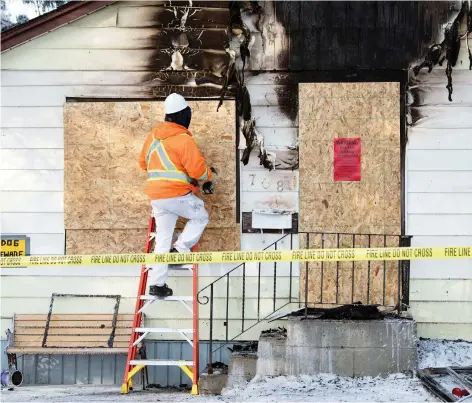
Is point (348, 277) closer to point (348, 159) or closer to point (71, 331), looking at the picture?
point (348, 159)

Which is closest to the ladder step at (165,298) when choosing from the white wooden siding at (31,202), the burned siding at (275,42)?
the white wooden siding at (31,202)

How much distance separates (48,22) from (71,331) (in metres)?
3.69

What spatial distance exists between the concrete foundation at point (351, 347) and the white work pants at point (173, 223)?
144 centimetres

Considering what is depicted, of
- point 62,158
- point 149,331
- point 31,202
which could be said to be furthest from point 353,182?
point 31,202

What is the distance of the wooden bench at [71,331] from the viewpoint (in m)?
8.08

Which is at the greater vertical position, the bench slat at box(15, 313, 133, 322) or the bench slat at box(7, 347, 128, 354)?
the bench slat at box(15, 313, 133, 322)

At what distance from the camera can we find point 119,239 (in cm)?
815

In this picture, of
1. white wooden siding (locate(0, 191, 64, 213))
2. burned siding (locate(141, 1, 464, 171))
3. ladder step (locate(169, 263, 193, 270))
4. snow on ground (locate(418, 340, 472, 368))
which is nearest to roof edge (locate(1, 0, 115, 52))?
burned siding (locate(141, 1, 464, 171))

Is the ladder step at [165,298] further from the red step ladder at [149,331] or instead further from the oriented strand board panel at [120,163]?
the oriented strand board panel at [120,163]

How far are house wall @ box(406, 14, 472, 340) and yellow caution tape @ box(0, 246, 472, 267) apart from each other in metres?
1.34

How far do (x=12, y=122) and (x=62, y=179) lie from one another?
909 mm

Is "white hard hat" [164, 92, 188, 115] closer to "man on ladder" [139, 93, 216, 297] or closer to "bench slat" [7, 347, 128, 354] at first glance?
"man on ladder" [139, 93, 216, 297]

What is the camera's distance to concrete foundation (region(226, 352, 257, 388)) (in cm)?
717

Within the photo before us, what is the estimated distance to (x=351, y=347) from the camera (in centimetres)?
694
